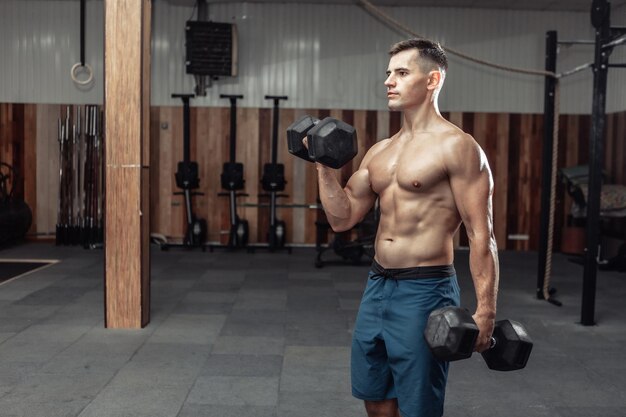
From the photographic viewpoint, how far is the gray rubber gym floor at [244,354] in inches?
116

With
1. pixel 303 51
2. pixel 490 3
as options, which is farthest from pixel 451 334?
pixel 490 3

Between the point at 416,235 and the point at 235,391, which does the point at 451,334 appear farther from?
the point at 235,391

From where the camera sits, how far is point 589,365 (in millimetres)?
3619

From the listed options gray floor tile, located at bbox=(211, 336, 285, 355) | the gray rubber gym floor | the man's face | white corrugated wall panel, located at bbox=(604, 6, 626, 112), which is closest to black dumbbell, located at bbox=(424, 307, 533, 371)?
the man's face

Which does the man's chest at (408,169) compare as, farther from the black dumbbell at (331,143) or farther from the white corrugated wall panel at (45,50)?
the white corrugated wall panel at (45,50)

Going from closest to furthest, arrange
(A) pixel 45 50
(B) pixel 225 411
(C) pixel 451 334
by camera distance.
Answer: (C) pixel 451 334
(B) pixel 225 411
(A) pixel 45 50

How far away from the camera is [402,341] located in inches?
72.1

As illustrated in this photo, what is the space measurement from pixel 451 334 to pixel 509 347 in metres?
0.25

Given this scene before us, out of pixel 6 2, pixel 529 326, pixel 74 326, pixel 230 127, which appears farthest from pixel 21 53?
pixel 529 326

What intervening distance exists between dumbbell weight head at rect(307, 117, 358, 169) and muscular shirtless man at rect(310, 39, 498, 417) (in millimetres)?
89

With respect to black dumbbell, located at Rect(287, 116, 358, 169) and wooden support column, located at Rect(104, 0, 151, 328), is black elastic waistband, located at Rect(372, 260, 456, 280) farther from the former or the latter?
wooden support column, located at Rect(104, 0, 151, 328)

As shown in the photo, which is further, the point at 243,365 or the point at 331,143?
the point at 243,365

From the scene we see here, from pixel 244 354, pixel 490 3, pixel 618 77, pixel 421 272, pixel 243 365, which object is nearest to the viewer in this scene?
pixel 421 272

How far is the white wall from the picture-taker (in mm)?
8586
